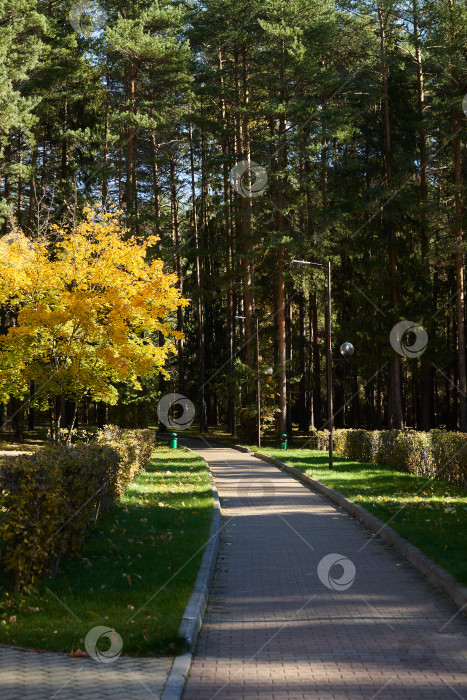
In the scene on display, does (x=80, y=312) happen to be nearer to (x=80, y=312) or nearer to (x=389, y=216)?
(x=80, y=312)

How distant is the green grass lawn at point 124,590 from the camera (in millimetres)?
6324

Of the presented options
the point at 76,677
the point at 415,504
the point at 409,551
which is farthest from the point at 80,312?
the point at 76,677

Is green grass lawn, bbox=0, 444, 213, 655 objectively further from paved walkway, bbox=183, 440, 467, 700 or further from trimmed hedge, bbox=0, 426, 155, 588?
paved walkway, bbox=183, 440, 467, 700

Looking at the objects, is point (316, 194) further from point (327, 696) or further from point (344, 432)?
point (327, 696)

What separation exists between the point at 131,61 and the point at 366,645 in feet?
117

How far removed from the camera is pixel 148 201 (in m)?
53.6

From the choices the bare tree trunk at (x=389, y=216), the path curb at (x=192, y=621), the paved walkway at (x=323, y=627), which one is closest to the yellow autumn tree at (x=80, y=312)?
the paved walkway at (x=323, y=627)

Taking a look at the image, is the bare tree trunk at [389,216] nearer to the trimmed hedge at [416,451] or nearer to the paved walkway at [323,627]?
the trimmed hedge at [416,451]

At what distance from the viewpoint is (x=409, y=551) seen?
33.2ft

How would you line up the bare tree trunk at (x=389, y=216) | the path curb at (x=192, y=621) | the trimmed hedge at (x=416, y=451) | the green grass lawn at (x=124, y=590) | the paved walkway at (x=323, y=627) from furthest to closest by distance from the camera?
the bare tree trunk at (x=389, y=216)
the trimmed hedge at (x=416, y=451)
the green grass lawn at (x=124, y=590)
the paved walkway at (x=323, y=627)
the path curb at (x=192, y=621)

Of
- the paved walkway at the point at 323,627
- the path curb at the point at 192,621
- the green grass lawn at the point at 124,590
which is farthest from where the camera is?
the green grass lawn at the point at 124,590

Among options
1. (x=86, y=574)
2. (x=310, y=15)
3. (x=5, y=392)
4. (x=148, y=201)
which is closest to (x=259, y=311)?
(x=148, y=201)

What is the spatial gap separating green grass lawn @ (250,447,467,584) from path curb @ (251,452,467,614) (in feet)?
0.36

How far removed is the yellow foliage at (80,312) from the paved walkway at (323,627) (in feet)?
39.4
